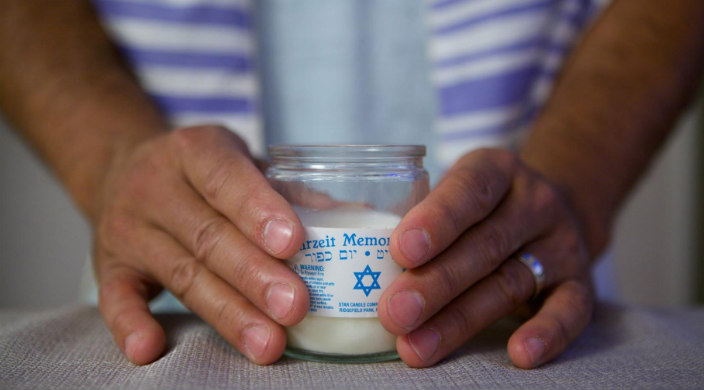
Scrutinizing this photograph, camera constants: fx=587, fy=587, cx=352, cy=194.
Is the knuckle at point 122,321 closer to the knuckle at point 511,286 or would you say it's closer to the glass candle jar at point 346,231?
the glass candle jar at point 346,231

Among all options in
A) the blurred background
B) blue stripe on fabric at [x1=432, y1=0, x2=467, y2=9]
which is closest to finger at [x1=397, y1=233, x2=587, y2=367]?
blue stripe on fabric at [x1=432, y1=0, x2=467, y2=9]

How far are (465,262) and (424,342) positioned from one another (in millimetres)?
72

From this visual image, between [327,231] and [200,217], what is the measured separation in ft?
0.45

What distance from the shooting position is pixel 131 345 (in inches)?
18.7

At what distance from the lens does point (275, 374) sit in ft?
1.46

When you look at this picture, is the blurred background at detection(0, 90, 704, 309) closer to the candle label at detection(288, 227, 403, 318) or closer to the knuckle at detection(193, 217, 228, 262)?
the knuckle at detection(193, 217, 228, 262)

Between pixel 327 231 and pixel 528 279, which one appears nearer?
pixel 327 231

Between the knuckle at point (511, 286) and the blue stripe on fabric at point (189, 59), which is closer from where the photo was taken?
the knuckle at point (511, 286)

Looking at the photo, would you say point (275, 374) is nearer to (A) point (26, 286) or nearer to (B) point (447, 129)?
(B) point (447, 129)

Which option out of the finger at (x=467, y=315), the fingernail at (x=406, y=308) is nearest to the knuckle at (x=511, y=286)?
the finger at (x=467, y=315)

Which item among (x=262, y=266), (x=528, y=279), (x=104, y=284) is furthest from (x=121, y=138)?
(x=528, y=279)

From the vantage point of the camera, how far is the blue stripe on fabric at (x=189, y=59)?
0.82 m

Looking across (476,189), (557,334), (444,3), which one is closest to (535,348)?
(557,334)

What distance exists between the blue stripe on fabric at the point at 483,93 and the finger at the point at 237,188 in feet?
1.39
